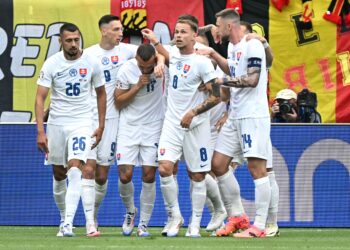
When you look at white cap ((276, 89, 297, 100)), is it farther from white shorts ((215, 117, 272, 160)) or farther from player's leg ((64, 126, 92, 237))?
player's leg ((64, 126, 92, 237))

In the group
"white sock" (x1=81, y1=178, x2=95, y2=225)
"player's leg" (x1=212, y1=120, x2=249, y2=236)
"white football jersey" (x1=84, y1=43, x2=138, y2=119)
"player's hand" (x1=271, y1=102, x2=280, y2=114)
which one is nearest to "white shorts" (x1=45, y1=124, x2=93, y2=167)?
"white sock" (x1=81, y1=178, x2=95, y2=225)

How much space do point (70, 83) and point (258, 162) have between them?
2298mm

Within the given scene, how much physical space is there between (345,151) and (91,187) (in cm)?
413

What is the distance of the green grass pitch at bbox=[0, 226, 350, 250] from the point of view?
13781 millimetres

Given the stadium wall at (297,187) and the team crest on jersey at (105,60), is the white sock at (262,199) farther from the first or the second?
the stadium wall at (297,187)

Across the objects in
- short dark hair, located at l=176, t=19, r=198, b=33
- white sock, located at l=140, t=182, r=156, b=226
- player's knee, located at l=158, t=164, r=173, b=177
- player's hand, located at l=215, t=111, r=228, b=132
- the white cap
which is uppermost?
short dark hair, located at l=176, t=19, r=198, b=33

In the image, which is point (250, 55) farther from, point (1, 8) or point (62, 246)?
point (1, 8)

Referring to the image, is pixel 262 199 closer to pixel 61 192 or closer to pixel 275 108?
pixel 61 192

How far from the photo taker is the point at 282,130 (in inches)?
741

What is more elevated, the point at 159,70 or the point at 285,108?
the point at 159,70

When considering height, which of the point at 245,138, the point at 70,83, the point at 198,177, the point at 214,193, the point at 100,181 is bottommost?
the point at 214,193

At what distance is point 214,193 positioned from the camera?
54.6ft

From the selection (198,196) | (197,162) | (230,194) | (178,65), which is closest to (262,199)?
(230,194)

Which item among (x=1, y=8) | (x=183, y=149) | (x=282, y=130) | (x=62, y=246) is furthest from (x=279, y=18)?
(x=62, y=246)
